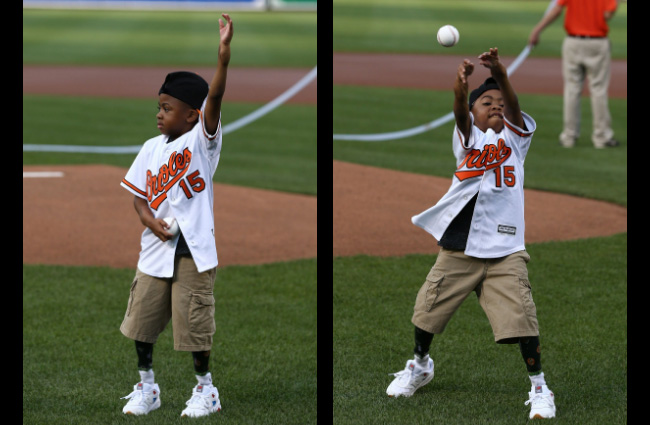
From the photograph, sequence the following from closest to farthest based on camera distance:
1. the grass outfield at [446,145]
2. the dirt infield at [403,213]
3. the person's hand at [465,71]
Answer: the person's hand at [465,71], the dirt infield at [403,213], the grass outfield at [446,145]

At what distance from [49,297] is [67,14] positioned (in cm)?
3073

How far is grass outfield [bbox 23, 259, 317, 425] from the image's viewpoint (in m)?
4.41

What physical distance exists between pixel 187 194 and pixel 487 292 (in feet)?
A: 4.72

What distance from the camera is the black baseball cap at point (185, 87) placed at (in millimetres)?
4109

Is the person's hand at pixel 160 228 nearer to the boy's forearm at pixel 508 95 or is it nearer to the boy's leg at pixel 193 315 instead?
the boy's leg at pixel 193 315

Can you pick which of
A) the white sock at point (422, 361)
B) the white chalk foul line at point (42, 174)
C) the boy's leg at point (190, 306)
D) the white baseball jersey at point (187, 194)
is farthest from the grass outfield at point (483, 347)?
the white chalk foul line at point (42, 174)

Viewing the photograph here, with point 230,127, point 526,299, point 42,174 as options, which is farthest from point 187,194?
point 230,127

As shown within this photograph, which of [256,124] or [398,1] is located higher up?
[398,1]

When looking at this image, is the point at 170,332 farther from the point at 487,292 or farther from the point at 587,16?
the point at 587,16

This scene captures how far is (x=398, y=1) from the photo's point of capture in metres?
38.8

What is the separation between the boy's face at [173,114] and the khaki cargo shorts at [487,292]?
4.40 ft

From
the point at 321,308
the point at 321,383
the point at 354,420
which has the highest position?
the point at 321,308

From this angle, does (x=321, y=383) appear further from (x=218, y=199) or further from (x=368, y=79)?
(x=368, y=79)

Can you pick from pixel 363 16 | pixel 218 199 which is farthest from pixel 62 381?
pixel 363 16
